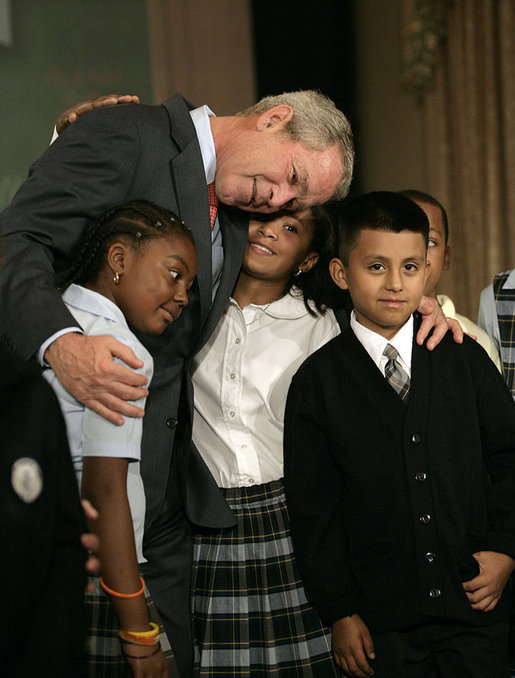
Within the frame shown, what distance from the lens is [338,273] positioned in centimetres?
185

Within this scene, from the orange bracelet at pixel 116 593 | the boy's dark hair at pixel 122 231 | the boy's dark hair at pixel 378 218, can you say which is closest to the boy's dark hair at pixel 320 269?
the boy's dark hair at pixel 378 218

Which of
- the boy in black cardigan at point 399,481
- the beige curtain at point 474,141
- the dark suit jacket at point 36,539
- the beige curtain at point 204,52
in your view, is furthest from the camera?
the beige curtain at point 204,52

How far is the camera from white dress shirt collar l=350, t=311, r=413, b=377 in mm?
1720

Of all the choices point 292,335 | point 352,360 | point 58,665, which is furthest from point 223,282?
point 58,665

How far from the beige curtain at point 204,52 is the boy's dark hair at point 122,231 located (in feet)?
7.98

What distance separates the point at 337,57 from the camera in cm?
451

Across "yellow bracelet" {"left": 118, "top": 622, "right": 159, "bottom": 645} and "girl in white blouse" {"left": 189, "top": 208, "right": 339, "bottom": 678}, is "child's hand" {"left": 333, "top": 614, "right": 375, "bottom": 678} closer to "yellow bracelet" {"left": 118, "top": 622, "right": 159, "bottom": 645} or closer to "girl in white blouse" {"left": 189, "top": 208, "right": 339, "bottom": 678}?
"girl in white blouse" {"left": 189, "top": 208, "right": 339, "bottom": 678}

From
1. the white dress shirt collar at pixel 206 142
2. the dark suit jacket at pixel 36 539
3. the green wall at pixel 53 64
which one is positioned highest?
A: the green wall at pixel 53 64

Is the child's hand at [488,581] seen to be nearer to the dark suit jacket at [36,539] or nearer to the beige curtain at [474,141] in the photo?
the dark suit jacket at [36,539]

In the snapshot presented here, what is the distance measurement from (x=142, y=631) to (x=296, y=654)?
0.46 metres

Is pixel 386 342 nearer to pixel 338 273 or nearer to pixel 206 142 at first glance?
pixel 338 273

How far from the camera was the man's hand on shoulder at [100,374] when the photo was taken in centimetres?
133

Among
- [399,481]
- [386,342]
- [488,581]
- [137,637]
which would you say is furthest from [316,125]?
[137,637]

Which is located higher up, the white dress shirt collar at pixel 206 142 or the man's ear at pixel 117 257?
the white dress shirt collar at pixel 206 142
